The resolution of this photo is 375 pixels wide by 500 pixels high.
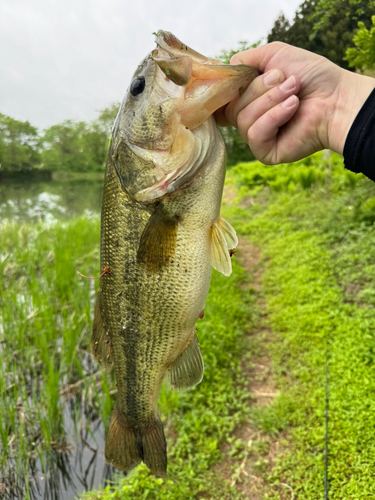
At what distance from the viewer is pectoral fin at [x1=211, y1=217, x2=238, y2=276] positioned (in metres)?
1.68

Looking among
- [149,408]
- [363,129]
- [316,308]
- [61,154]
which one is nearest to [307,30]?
[316,308]

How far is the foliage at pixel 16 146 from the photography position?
48.5 meters

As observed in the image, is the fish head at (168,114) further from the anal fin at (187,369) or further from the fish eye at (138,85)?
the anal fin at (187,369)

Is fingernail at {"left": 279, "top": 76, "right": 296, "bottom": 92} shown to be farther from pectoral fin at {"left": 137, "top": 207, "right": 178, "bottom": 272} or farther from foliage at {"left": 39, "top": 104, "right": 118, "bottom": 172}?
foliage at {"left": 39, "top": 104, "right": 118, "bottom": 172}

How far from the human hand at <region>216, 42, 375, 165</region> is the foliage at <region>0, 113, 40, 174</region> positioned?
51188 millimetres

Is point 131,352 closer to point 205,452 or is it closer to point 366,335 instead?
point 205,452

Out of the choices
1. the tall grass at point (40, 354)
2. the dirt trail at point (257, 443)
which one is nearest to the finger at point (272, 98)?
the dirt trail at point (257, 443)

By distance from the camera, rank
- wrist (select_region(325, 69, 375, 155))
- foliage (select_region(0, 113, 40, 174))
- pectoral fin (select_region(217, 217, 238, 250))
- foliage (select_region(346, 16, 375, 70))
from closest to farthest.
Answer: wrist (select_region(325, 69, 375, 155)), pectoral fin (select_region(217, 217, 238, 250)), foliage (select_region(346, 16, 375, 70)), foliage (select_region(0, 113, 40, 174))

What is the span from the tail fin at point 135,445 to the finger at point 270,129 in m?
1.56

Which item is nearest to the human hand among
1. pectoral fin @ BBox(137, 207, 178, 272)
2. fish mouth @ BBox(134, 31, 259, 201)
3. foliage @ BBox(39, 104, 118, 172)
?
fish mouth @ BBox(134, 31, 259, 201)

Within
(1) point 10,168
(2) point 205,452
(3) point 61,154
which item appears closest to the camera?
(2) point 205,452

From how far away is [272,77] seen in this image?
5.13ft

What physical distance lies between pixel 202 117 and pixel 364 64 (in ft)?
16.3

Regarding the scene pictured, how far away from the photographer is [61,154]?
2186 inches
